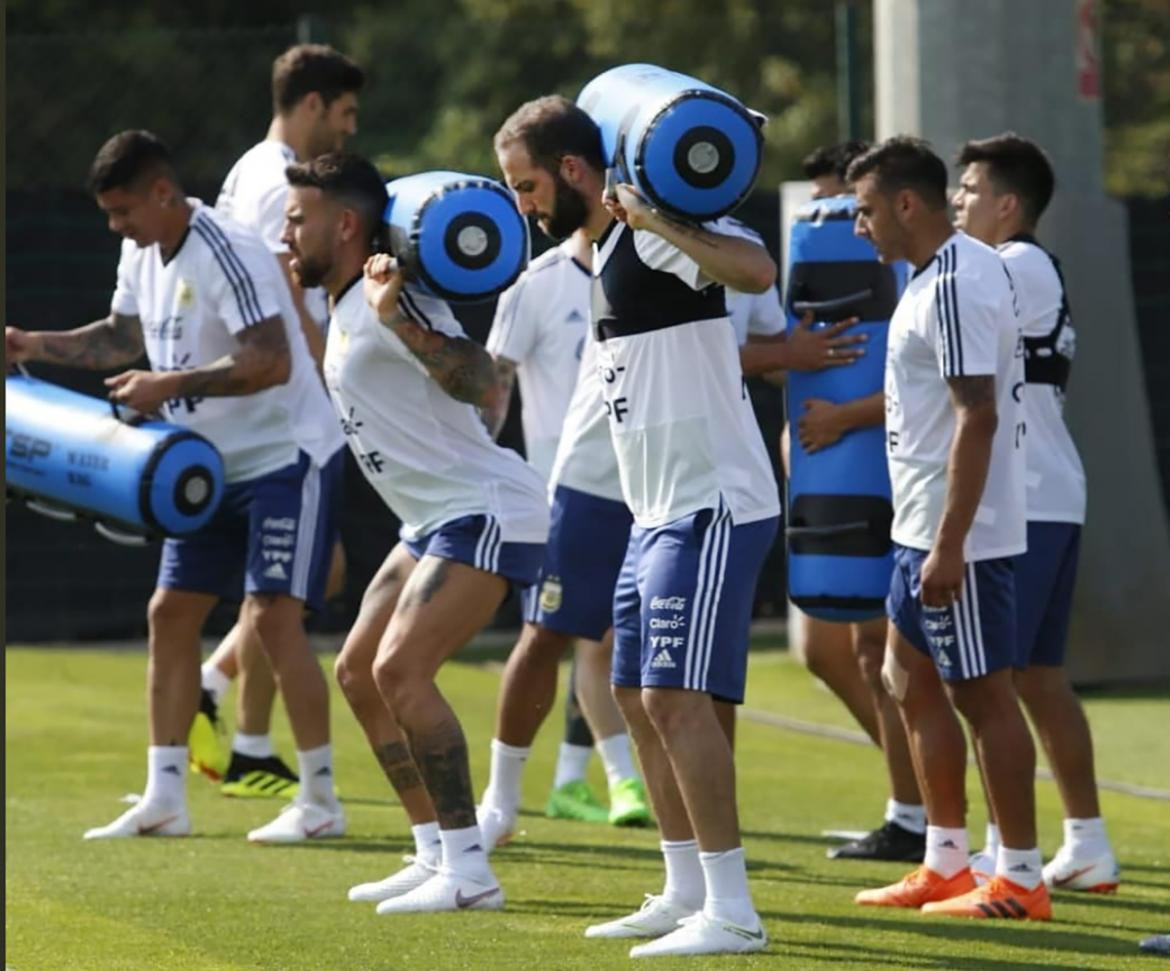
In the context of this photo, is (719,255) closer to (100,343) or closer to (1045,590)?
(1045,590)

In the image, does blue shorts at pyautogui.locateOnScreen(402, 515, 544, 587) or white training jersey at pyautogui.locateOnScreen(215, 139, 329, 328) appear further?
white training jersey at pyautogui.locateOnScreen(215, 139, 329, 328)

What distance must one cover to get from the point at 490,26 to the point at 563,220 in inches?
537

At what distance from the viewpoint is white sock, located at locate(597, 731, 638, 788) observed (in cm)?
858

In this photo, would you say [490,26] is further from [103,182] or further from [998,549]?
[998,549]

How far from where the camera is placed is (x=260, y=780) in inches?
353

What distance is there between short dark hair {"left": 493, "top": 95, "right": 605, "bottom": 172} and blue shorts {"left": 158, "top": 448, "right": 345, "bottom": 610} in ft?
7.45

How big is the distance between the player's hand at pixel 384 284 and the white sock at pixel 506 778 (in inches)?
75.6

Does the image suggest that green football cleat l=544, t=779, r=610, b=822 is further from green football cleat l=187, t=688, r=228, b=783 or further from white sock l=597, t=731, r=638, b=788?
green football cleat l=187, t=688, r=228, b=783

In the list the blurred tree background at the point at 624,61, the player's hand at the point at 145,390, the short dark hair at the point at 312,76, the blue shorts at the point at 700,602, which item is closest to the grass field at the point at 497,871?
the blue shorts at the point at 700,602

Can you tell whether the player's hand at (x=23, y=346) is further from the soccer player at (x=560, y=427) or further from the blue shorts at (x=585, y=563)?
the blue shorts at (x=585, y=563)

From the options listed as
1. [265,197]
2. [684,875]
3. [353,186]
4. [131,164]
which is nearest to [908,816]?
[684,875]

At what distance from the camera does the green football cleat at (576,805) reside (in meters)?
8.62

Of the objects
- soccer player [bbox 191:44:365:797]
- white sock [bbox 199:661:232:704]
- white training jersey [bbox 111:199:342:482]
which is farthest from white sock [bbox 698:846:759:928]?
white sock [bbox 199:661:232:704]

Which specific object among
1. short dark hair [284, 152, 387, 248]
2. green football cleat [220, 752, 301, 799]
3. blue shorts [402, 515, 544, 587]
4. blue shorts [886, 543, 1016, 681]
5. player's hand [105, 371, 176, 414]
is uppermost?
short dark hair [284, 152, 387, 248]
